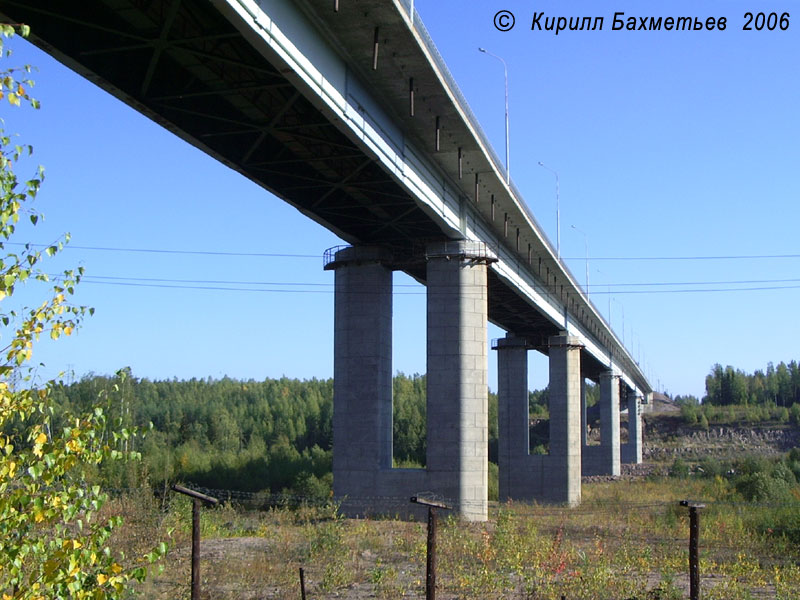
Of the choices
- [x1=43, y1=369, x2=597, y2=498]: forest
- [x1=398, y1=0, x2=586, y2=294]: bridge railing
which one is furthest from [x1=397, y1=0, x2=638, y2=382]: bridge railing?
[x1=43, y1=369, x2=597, y2=498]: forest

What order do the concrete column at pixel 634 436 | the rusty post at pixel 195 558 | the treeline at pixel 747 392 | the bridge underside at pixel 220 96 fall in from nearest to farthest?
1. the rusty post at pixel 195 558
2. the bridge underside at pixel 220 96
3. the concrete column at pixel 634 436
4. the treeline at pixel 747 392

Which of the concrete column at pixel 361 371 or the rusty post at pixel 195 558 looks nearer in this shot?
the rusty post at pixel 195 558

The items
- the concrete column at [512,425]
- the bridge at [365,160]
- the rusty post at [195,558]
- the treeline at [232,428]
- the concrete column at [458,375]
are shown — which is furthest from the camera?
the concrete column at [512,425]

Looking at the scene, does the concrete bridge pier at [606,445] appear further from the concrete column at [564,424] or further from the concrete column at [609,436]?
the concrete column at [564,424]

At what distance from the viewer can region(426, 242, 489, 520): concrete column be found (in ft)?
104

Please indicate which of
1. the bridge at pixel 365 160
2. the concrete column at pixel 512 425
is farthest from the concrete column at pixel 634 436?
the bridge at pixel 365 160

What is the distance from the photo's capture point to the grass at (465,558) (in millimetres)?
16797

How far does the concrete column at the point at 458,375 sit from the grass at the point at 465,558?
2.16m

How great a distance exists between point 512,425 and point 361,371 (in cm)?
2531

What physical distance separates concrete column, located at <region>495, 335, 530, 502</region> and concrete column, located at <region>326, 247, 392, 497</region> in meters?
23.9

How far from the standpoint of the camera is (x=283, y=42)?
17.0 metres

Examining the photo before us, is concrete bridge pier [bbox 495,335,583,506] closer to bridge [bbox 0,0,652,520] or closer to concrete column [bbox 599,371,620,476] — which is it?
bridge [bbox 0,0,652,520]

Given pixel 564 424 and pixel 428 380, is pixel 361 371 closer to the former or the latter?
pixel 428 380

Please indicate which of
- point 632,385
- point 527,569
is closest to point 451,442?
point 527,569
